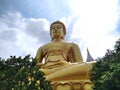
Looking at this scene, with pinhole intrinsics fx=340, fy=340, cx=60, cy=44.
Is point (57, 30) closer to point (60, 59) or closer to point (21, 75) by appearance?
point (60, 59)

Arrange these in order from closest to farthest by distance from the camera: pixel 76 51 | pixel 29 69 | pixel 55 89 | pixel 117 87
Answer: pixel 117 87 → pixel 29 69 → pixel 55 89 → pixel 76 51

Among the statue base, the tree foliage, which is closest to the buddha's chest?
the statue base

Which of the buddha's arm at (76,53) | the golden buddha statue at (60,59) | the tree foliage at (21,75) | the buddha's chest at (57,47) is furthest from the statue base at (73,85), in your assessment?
the tree foliage at (21,75)

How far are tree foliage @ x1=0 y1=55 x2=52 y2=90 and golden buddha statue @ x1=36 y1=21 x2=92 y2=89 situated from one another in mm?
3674

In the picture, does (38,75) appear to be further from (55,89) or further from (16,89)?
(55,89)

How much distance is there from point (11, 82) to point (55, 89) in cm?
382

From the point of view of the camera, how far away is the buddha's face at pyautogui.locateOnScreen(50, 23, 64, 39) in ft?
47.2

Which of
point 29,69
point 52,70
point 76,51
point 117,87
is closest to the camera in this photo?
point 117,87

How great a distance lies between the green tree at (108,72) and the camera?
721 cm

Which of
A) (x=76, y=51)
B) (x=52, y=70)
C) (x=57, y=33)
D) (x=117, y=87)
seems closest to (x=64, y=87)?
(x=52, y=70)

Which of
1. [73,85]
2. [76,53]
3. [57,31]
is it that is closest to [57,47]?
[76,53]

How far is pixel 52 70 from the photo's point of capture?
494 inches

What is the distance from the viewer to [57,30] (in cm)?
1445

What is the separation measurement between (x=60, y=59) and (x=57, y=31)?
1.56m
